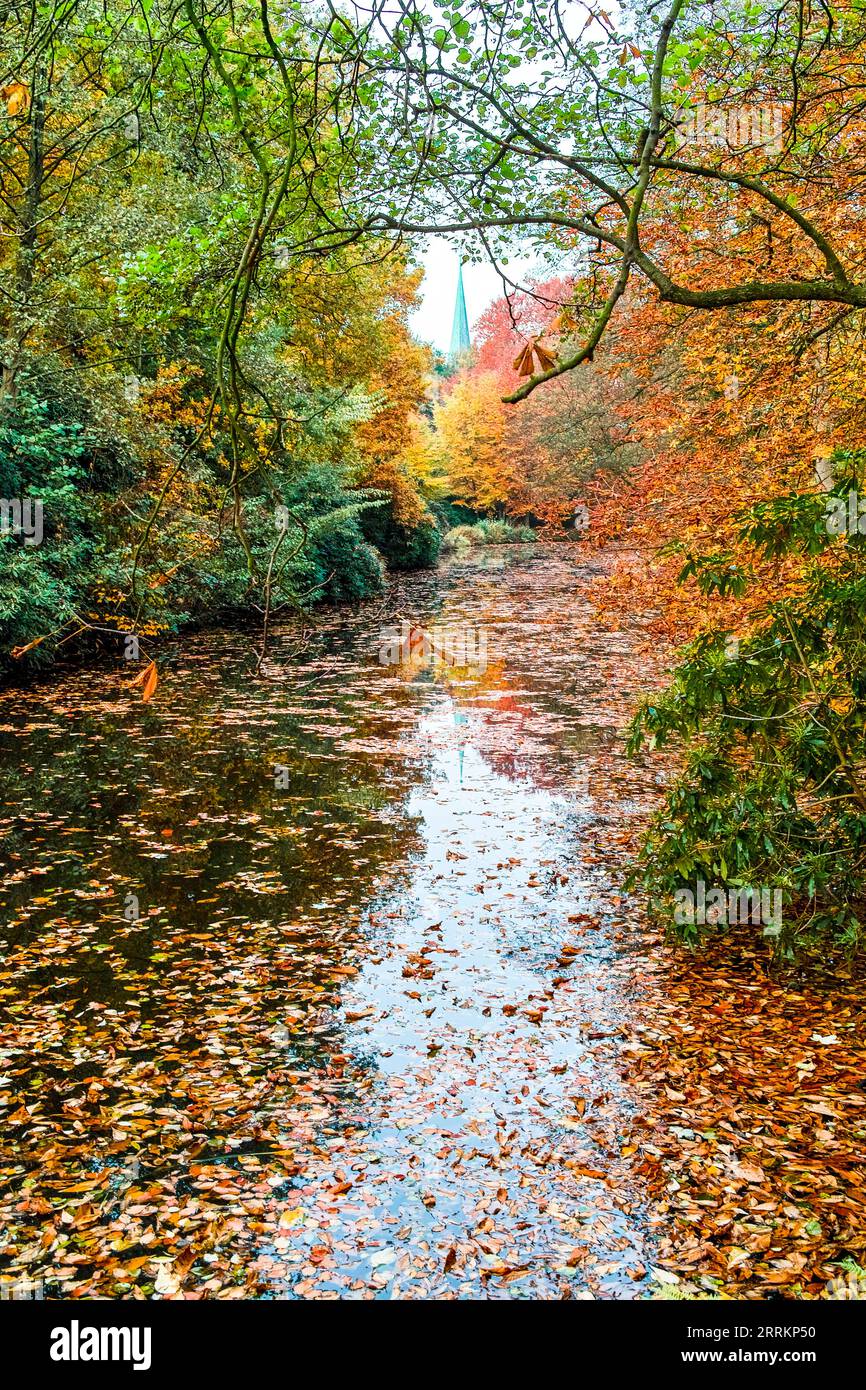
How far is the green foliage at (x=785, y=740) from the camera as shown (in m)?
5.52

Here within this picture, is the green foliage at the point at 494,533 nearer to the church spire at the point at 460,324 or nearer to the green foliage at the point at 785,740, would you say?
the green foliage at the point at 785,740

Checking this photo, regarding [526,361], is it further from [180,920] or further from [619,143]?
[619,143]

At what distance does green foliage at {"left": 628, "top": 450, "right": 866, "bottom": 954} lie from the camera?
552 cm

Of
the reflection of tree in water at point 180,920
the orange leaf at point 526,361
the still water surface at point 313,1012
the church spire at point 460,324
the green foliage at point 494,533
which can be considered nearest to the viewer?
the orange leaf at point 526,361

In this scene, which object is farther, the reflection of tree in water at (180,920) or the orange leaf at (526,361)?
the reflection of tree in water at (180,920)

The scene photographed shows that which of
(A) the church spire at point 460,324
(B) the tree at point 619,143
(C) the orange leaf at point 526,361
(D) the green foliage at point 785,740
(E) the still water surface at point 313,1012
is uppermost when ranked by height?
(A) the church spire at point 460,324

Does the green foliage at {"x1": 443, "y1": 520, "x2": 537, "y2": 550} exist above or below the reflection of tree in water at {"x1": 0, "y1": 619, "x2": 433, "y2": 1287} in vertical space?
above

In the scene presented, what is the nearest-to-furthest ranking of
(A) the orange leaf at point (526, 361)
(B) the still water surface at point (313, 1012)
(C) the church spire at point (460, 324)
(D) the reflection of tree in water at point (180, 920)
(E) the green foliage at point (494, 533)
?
(A) the orange leaf at point (526, 361) < (B) the still water surface at point (313, 1012) < (D) the reflection of tree in water at point (180, 920) < (E) the green foliage at point (494, 533) < (C) the church spire at point (460, 324)

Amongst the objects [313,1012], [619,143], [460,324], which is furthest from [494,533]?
[460,324]

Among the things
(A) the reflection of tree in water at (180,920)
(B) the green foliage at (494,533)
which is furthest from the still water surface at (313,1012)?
(B) the green foliage at (494,533)

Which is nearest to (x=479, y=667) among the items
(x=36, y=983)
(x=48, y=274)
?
(x=48, y=274)

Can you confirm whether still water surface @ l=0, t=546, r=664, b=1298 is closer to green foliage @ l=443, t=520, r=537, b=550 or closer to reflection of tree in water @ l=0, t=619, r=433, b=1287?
reflection of tree in water @ l=0, t=619, r=433, b=1287

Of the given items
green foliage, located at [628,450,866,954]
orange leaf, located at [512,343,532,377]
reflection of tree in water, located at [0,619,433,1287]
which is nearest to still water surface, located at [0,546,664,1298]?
reflection of tree in water, located at [0,619,433,1287]

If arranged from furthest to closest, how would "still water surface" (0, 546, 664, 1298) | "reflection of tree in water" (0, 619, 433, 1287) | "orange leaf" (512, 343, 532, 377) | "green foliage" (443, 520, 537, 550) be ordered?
"green foliage" (443, 520, 537, 550) → "reflection of tree in water" (0, 619, 433, 1287) → "still water surface" (0, 546, 664, 1298) → "orange leaf" (512, 343, 532, 377)
